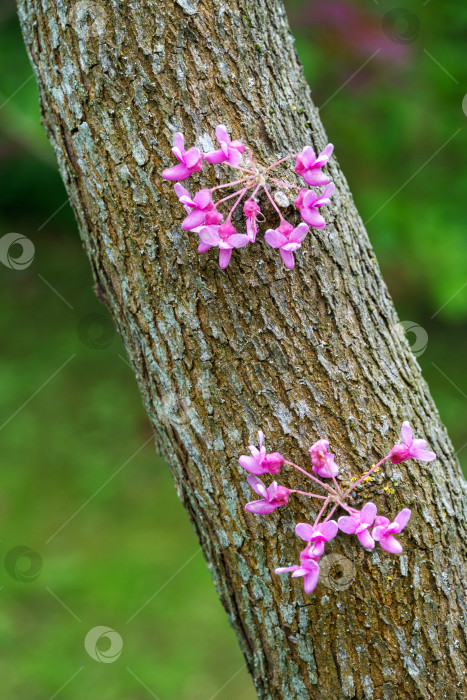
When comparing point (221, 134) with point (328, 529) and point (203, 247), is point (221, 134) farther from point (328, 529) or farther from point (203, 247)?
point (328, 529)

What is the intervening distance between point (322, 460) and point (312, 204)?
0.48m

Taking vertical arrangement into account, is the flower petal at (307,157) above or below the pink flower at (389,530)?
above

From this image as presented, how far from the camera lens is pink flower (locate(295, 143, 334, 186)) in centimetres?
132

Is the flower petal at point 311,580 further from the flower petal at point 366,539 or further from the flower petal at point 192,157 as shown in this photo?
the flower petal at point 192,157

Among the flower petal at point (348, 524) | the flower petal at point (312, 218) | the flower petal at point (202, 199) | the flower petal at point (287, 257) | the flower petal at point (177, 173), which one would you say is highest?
the flower petal at point (177, 173)

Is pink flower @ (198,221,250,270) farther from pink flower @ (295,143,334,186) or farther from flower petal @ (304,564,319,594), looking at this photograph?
flower petal @ (304,564,319,594)

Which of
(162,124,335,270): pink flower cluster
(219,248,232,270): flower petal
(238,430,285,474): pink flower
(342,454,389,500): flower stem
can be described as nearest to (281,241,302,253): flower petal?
(162,124,335,270): pink flower cluster

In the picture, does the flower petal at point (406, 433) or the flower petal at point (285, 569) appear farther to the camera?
the flower petal at point (406, 433)

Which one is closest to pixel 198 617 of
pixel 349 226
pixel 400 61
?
pixel 349 226

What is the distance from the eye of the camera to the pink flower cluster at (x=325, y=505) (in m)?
1.31

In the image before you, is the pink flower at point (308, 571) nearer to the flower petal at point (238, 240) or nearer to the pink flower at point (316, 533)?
the pink flower at point (316, 533)

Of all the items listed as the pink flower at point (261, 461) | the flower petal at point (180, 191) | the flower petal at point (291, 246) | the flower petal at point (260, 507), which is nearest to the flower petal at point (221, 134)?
the flower petal at point (180, 191)

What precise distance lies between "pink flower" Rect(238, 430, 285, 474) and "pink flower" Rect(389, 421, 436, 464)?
222 millimetres

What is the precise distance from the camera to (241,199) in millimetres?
1360
